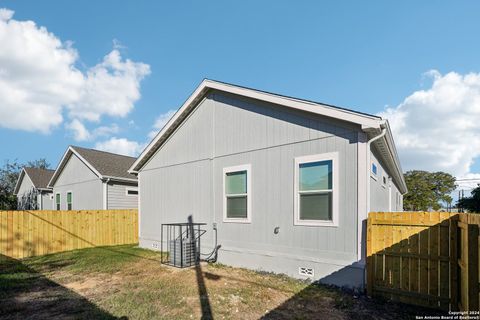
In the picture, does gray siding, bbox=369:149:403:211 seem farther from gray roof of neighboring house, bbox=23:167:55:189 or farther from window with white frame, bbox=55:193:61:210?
gray roof of neighboring house, bbox=23:167:55:189

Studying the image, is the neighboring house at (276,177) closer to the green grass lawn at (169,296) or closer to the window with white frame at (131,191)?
the green grass lawn at (169,296)

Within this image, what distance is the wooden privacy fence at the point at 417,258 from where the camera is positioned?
14.8 feet

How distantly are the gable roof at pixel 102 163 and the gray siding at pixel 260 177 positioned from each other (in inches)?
217

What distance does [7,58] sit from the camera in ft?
35.7

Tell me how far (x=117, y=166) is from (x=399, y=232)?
15.1m

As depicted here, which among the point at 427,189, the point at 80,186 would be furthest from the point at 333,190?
the point at 427,189

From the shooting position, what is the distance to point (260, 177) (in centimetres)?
748

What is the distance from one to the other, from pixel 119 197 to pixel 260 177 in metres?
10.5

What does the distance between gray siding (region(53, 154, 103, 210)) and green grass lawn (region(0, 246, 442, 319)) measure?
22.7ft

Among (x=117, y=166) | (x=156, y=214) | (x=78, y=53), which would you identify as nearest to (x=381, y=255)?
(x=156, y=214)

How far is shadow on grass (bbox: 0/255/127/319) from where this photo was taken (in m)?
4.57

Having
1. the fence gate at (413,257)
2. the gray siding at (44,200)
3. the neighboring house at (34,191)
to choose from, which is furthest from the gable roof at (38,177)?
the fence gate at (413,257)

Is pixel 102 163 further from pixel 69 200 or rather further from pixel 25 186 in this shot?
pixel 25 186

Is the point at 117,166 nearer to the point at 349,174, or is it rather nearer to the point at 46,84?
the point at 46,84
